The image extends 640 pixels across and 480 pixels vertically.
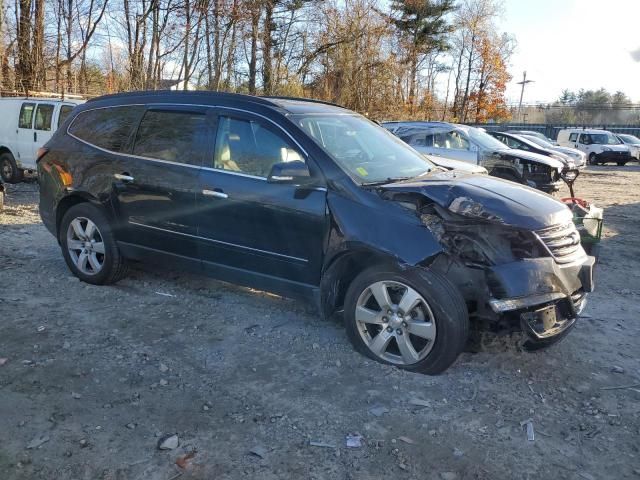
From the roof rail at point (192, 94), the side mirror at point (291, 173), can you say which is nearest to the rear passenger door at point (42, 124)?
the roof rail at point (192, 94)

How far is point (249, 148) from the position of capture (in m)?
4.29

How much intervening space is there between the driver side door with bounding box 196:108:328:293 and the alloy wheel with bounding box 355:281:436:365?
1.54ft

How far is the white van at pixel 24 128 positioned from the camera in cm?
1119

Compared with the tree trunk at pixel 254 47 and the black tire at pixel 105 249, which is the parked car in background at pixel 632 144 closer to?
the tree trunk at pixel 254 47

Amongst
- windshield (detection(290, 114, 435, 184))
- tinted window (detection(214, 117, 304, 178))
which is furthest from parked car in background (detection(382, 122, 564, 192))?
tinted window (detection(214, 117, 304, 178))

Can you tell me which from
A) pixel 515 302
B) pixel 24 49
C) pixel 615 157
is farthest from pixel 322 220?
pixel 615 157

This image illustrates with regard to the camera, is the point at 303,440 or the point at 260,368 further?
the point at 260,368

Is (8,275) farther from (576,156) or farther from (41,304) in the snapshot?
(576,156)

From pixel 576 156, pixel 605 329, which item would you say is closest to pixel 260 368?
pixel 605 329

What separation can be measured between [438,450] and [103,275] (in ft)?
12.0

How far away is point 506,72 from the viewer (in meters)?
44.7

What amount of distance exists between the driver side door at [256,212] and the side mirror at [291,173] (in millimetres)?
67

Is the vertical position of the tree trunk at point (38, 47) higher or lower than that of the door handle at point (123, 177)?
higher

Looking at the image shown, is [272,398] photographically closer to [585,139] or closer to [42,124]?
[42,124]
